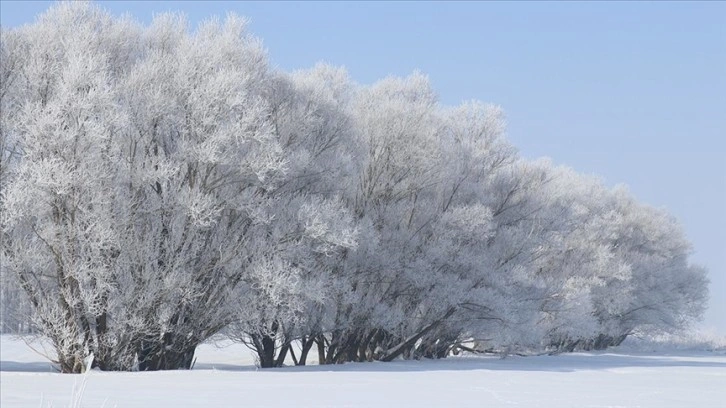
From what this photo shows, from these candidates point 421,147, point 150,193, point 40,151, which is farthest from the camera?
point 421,147

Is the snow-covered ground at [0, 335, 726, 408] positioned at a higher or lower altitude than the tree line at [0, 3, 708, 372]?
lower

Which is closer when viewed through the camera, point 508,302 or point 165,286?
point 165,286

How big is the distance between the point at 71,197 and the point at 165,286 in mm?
3283

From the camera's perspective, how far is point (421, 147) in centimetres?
3259

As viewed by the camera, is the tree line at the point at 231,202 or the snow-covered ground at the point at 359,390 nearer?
the snow-covered ground at the point at 359,390

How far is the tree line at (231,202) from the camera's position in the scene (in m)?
22.9

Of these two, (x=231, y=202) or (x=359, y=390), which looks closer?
(x=359, y=390)

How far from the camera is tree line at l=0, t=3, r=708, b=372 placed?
75.0 ft

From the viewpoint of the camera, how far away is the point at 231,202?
25.1m

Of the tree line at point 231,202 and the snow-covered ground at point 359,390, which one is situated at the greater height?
the tree line at point 231,202

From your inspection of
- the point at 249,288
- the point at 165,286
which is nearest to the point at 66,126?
the point at 165,286

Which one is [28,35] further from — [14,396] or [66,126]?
[14,396]

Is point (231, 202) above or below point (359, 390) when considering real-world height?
above

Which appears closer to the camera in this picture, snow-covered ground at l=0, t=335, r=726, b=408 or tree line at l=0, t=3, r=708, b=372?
snow-covered ground at l=0, t=335, r=726, b=408
